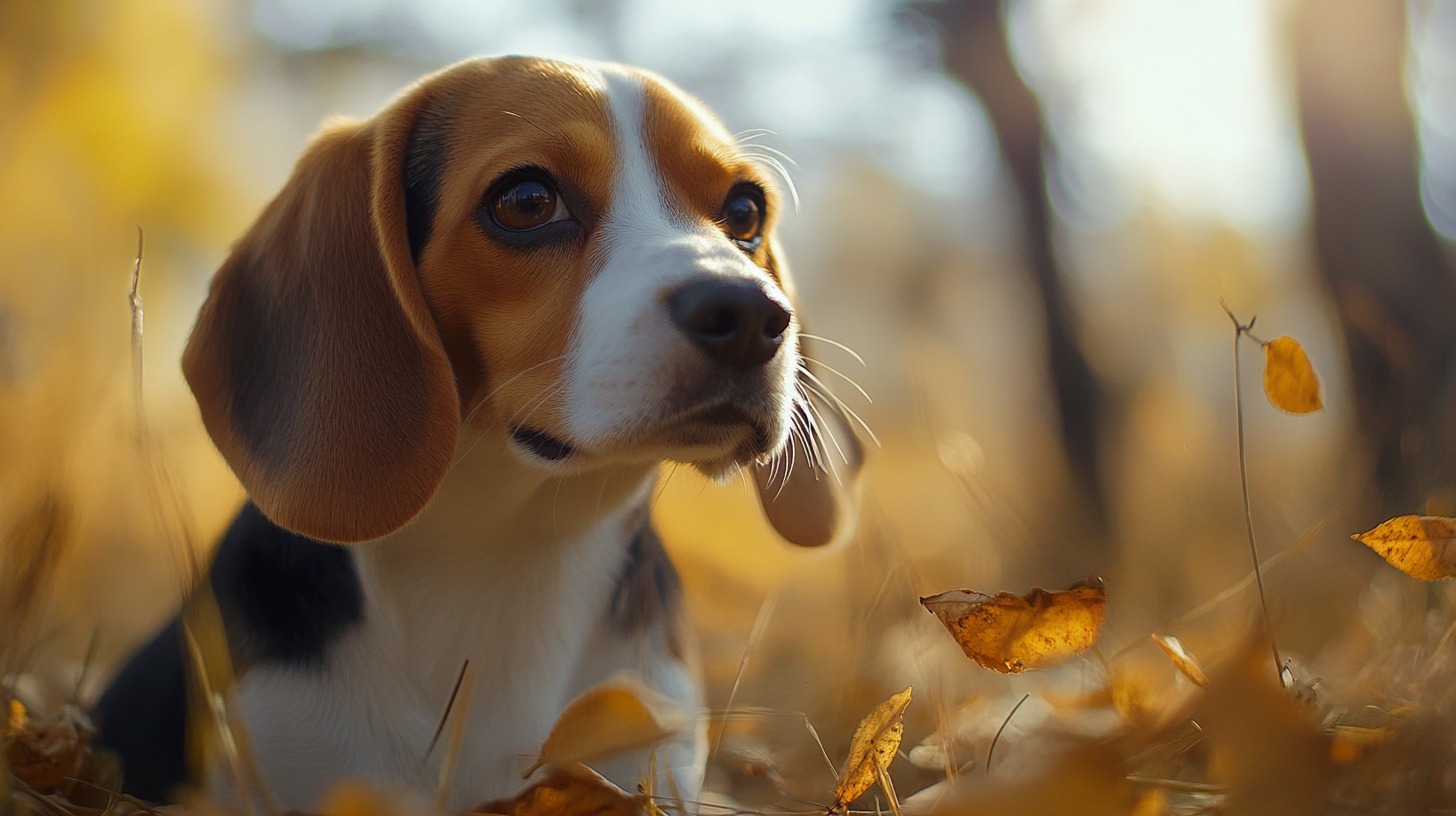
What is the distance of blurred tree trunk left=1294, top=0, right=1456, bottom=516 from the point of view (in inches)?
152

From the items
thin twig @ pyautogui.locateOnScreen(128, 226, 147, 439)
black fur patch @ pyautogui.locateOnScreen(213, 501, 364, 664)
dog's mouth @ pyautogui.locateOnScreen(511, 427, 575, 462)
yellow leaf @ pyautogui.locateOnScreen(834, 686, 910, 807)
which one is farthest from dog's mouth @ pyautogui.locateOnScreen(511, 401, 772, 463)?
thin twig @ pyautogui.locateOnScreen(128, 226, 147, 439)

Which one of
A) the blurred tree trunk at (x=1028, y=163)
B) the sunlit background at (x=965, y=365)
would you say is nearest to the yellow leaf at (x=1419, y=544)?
the sunlit background at (x=965, y=365)

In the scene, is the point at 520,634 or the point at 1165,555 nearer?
the point at 520,634

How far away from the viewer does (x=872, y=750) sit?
1415 mm

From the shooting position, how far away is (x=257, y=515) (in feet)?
6.79

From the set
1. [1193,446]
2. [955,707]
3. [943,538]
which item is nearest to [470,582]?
[955,707]

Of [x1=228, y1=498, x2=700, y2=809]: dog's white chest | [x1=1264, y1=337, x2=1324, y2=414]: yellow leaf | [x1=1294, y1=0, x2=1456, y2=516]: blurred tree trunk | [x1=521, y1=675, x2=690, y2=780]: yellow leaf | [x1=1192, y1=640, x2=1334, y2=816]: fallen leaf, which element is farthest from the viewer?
[x1=1294, y1=0, x2=1456, y2=516]: blurred tree trunk

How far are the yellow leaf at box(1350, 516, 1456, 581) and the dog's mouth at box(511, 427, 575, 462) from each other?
1.26 metres

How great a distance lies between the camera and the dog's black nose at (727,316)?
1628 mm

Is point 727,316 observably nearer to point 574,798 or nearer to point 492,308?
point 492,308

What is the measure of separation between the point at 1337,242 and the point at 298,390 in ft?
14.1

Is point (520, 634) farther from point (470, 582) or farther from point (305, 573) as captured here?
point (305, 573)

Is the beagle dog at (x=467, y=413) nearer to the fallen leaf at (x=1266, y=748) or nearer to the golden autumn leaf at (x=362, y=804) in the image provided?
the golden autumn leaf at (x=362, y=804)

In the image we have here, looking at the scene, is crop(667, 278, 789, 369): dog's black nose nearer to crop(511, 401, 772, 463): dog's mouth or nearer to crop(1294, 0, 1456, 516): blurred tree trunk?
crop(511, 401, 772, 463): dog's mouth
